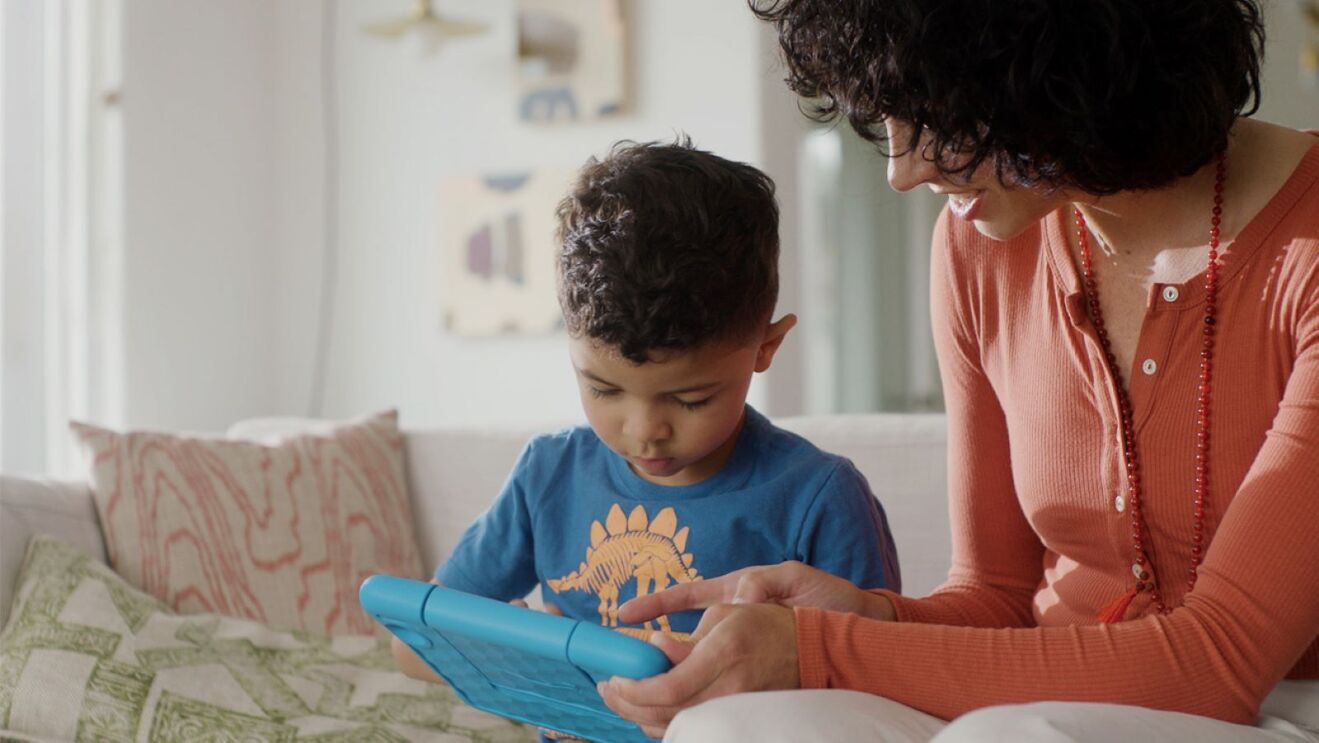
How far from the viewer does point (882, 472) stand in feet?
6.30

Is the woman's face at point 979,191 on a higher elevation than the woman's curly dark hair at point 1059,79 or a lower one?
lower

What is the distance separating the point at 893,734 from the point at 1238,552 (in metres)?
0.30

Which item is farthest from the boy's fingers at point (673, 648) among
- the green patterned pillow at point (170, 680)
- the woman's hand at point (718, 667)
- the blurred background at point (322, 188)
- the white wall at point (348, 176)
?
the white wall at point (348, 176)

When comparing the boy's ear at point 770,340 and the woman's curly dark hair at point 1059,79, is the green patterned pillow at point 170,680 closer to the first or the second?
the boy's ear at point 770,340

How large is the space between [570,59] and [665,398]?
2.00m

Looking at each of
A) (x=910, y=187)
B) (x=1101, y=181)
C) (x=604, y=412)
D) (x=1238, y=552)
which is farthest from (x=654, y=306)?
(x=1238, y=552)

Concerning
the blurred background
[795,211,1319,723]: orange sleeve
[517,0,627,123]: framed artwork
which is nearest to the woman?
[795,211,1319,723]: orange sleeve

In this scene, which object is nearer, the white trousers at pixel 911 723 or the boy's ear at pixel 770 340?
the white trousers at pixel 911 723

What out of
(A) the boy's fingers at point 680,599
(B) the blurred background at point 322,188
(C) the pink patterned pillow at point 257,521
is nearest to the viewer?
(A) the boy's fingers at point 680,599

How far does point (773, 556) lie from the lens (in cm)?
131

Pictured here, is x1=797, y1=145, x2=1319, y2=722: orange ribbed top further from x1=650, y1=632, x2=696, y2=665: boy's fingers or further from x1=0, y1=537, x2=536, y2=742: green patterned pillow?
x1=0, y1=537, x2=536, y2=742: green patterned pillow

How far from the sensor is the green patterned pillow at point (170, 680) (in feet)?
5.35

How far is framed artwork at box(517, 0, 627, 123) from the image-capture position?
118 inches

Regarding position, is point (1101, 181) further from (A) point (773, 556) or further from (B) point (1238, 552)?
(A) point (773, 556)
